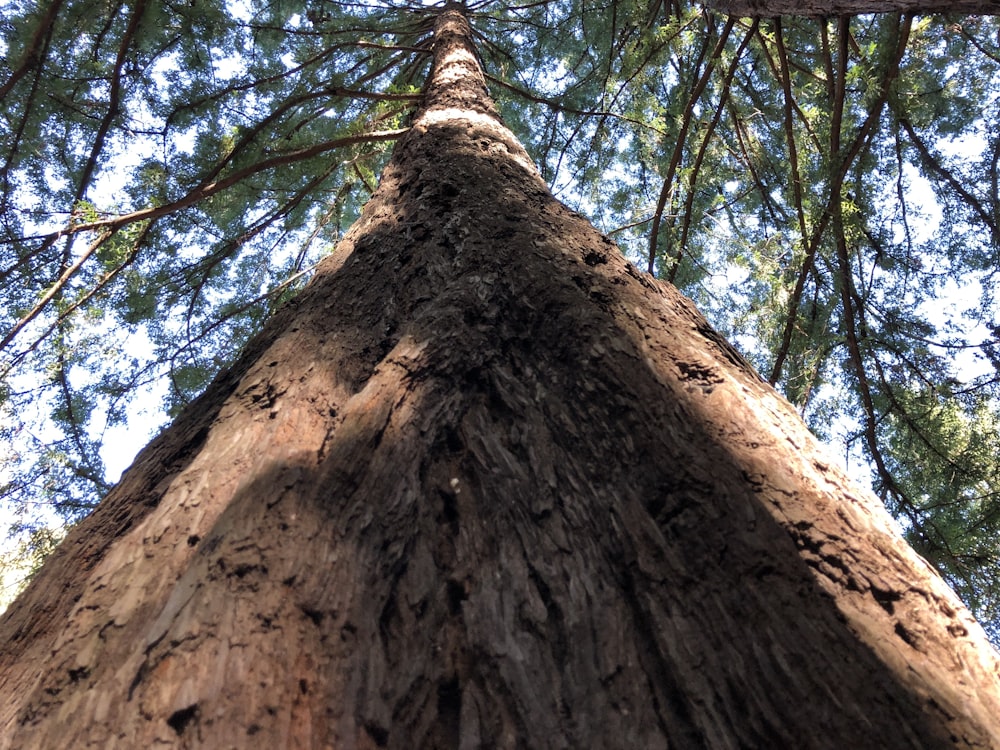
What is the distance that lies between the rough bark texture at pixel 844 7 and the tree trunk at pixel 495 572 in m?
1.26

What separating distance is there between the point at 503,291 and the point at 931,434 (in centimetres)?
272

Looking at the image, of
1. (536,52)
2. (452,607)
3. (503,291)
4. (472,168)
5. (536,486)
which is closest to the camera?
(452,607)

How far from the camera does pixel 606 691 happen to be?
0.72m

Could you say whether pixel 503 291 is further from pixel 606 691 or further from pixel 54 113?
pixel 54 113

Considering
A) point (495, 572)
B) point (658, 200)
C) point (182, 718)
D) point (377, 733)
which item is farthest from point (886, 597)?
point (658, 200)

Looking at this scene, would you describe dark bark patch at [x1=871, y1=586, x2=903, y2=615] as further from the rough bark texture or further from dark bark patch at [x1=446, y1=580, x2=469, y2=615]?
the rough bark texture

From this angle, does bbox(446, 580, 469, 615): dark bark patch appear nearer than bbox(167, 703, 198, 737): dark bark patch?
No

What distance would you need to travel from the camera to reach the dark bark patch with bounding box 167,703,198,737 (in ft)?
2.10

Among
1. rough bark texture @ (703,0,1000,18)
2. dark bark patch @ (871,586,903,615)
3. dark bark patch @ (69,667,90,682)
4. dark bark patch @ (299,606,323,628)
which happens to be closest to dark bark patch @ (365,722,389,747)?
dark bark patch @ (299,606,323,628)

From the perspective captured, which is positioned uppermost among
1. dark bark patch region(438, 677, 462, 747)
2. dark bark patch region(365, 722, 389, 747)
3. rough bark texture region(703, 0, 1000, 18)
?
A: rough bark texture region(703, 0, 1000, 18)

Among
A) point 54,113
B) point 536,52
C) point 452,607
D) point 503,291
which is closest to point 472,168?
point 503,291

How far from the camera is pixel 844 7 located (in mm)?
2061

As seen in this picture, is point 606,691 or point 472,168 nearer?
point 606,691

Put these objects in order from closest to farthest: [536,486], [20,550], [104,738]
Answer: [104,738] → [536,486] → [20,550]
